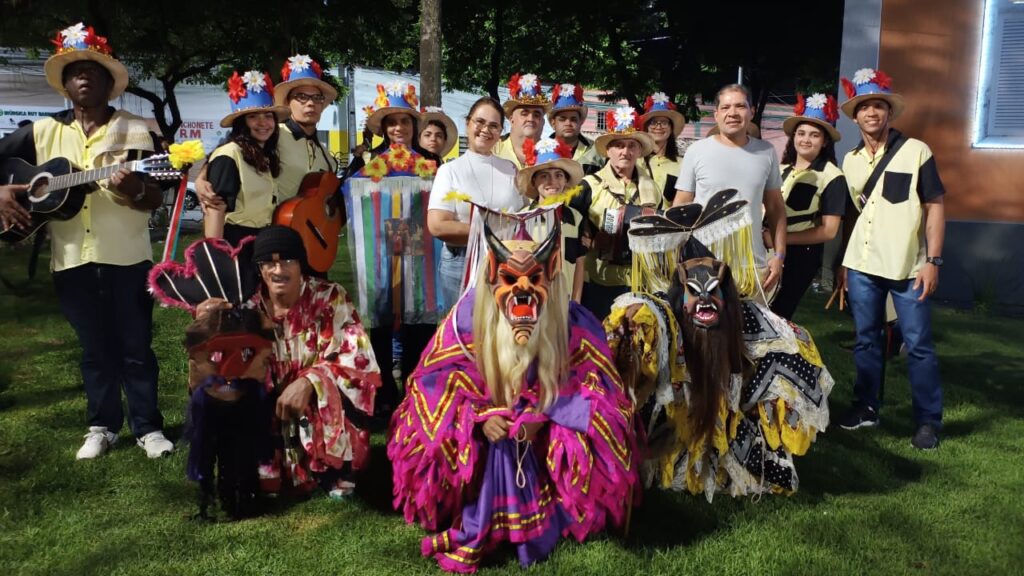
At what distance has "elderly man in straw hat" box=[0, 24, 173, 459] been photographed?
4.35 m

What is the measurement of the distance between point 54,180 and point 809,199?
436cm

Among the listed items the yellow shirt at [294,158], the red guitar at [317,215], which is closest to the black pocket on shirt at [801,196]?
the red guitar at [317,215]

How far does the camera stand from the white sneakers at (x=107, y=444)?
452cm

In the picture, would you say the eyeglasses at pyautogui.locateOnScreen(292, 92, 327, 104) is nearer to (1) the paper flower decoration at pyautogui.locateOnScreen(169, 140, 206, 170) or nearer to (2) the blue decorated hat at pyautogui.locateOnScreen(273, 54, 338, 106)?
(2) the blue decorated hat at pyautogui.locateOnScreen(273, 54, 338, 106)

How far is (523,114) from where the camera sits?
5211 mm

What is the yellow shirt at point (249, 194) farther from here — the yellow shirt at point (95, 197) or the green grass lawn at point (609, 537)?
the green grass lawn at point (609, 537)

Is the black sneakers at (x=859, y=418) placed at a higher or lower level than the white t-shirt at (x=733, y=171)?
lower

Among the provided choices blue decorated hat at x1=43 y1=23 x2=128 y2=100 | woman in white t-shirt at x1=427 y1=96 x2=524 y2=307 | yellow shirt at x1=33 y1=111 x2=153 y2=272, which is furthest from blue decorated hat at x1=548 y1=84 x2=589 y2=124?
blue decorated hat at x1=43 y1=23 x2=128 y2=100

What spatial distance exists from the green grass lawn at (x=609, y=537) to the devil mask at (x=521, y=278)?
1.00m

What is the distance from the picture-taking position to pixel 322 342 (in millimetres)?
3922

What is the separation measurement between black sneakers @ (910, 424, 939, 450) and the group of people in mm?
12

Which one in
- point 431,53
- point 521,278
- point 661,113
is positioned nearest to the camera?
point 521,278

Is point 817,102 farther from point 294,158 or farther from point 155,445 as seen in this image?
point 155,445

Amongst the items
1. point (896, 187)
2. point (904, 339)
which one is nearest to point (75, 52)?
point (896, 187)
